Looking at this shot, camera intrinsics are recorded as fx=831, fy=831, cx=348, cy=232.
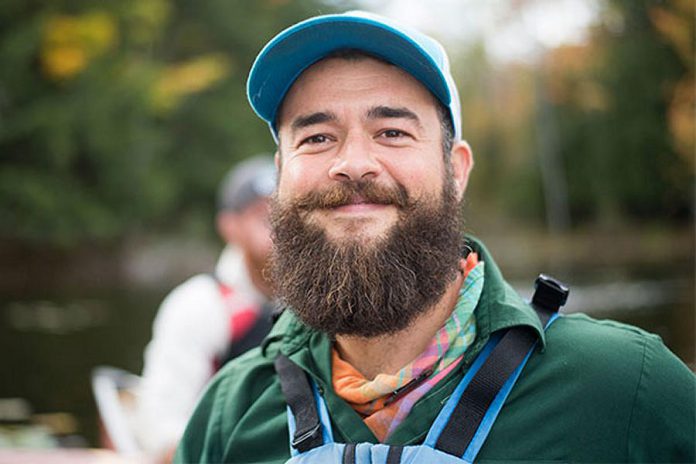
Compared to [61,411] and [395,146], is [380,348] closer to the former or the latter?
[395,146]

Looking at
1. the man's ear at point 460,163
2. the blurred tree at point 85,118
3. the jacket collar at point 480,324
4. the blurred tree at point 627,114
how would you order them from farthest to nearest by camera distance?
the blurred tree at point 627,114 < the blurred tree at point 85,118 < the man's ear at point 460,163 < the jacket collar at point 480,324

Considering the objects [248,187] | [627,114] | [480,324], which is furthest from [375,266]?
[627,114]

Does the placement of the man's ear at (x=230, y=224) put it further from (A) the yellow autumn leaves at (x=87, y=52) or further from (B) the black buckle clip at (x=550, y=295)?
(A) the yellow autumn leaves at (x=87, y=52)

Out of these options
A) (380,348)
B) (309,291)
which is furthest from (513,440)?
(309,291)

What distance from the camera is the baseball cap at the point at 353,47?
1678mm

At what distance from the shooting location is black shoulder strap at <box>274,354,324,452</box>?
5.30ft

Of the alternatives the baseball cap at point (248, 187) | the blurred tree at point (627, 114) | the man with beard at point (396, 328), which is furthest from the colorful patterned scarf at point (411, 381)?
the blurred tree at point (627, 114)

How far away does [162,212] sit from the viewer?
2481 centimetres

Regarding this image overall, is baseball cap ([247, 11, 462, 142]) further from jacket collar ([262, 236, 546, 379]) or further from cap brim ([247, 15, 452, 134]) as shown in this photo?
jacket collar ([262, 236, 546, 379])

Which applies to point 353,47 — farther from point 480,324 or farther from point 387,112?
point 480,324

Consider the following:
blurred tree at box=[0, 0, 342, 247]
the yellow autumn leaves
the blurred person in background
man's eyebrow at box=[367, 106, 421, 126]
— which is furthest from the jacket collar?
the yellow autumn leaves

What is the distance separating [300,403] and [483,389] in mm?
384

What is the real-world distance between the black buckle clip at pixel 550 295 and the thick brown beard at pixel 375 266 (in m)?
0.19

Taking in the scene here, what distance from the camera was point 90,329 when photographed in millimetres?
13727
